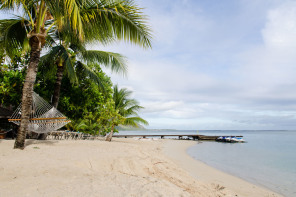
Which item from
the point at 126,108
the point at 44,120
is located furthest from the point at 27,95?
the point at 126,108

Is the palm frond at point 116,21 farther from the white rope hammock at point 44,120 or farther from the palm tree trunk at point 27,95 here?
the white rope hammock at point 44,120

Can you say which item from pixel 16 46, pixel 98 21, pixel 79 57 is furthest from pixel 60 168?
pixel 79 57

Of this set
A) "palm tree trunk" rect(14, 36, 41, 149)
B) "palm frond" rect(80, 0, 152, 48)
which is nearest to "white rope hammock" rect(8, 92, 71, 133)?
"palm tree trunk" rect(14, 36, 41, 149)

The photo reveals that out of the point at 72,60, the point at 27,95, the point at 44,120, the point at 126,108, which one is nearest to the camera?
the point at 27,95

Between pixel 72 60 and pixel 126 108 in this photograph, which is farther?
pixel 126 108

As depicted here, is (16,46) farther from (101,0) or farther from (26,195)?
(26,195)

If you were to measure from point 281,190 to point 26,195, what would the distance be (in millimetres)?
6890

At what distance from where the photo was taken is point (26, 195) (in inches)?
96.4

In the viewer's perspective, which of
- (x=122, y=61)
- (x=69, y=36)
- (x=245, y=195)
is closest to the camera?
(x=245, y=195)

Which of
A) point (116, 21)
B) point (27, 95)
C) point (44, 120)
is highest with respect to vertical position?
point (116, 21)

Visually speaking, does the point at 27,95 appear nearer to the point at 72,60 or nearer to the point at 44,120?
the point at 44,120

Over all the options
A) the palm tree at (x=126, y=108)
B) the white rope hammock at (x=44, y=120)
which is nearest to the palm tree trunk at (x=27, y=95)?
the white rope hammock at (x=44, y=120)

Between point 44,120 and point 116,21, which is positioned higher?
point 116,21

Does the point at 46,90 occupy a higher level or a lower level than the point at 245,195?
higher
